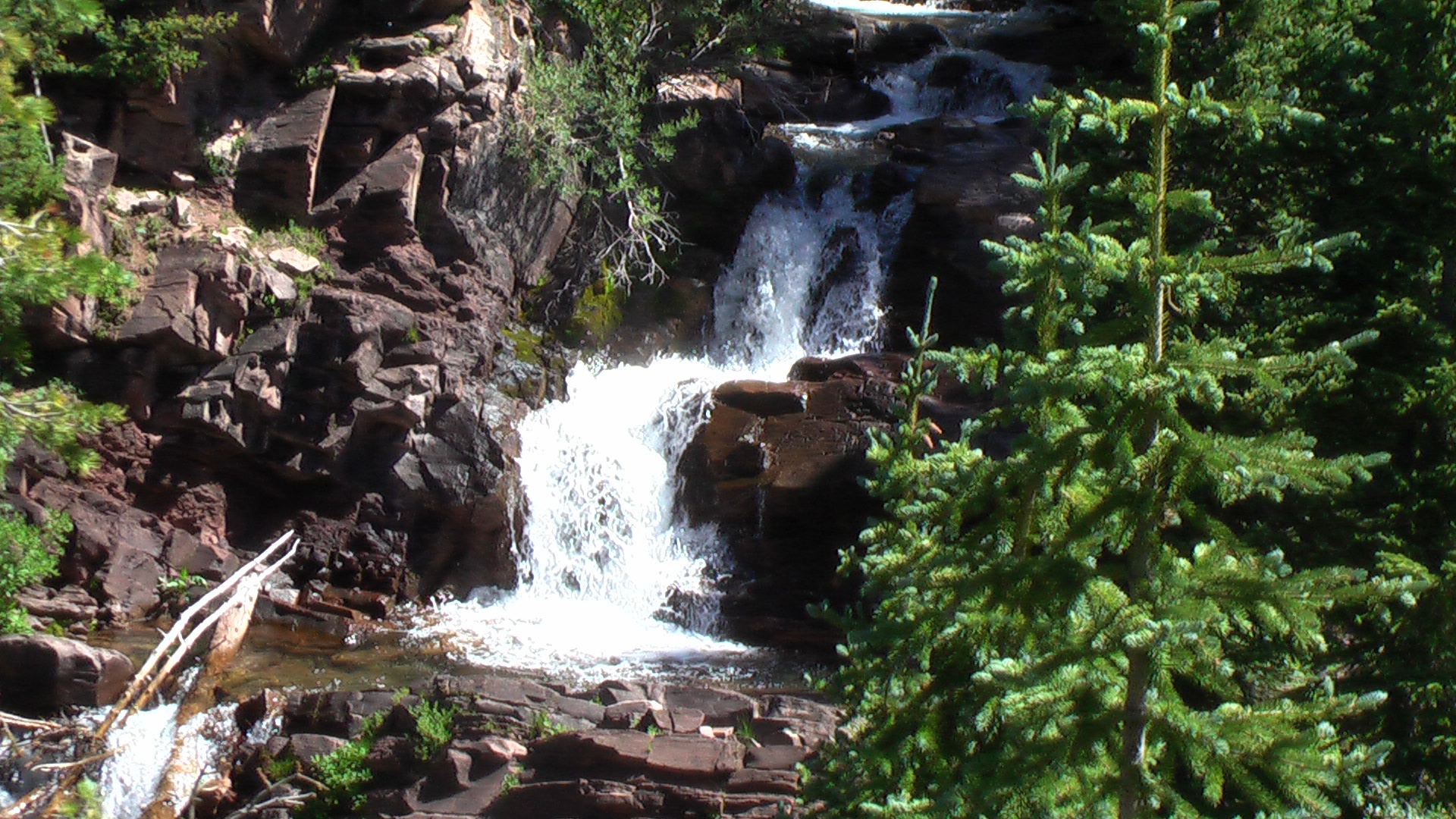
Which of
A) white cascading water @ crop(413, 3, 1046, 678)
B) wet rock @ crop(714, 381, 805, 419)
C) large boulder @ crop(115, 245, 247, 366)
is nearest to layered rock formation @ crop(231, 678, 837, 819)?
white cascading water @ crop(413, 3, 1046, 678)

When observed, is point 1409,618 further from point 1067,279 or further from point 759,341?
point 759,341

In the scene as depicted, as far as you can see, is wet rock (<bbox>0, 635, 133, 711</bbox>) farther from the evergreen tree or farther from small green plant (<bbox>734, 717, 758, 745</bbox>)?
small green plant (<bbox>734, 717, 758, 745</bbox>)

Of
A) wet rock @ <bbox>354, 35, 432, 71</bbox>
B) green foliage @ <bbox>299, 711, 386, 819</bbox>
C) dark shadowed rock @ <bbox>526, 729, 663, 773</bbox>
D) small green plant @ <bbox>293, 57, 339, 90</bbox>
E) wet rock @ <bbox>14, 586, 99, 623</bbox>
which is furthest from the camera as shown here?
wet rock @ <bbox>354, 35, 432, 71</bbox>

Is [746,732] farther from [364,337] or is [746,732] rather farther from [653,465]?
[364,337]

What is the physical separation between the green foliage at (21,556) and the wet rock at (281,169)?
512cm

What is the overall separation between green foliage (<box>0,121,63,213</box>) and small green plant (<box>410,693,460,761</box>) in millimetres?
7558

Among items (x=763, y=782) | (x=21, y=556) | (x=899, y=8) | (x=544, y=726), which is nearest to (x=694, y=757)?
(x=763, y=782)

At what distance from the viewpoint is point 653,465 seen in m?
14.9

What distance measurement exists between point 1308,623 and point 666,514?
11.7 meters

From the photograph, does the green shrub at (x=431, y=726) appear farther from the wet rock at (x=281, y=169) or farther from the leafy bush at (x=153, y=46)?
the leafy bush at (x=153, y=46)

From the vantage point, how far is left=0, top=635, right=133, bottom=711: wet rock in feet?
33.2

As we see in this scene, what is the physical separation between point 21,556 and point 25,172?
13.9 feet

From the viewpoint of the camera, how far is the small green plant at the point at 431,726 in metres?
8.64

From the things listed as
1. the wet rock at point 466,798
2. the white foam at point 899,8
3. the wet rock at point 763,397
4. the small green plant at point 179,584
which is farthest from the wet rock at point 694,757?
the white foam at point 899,8
